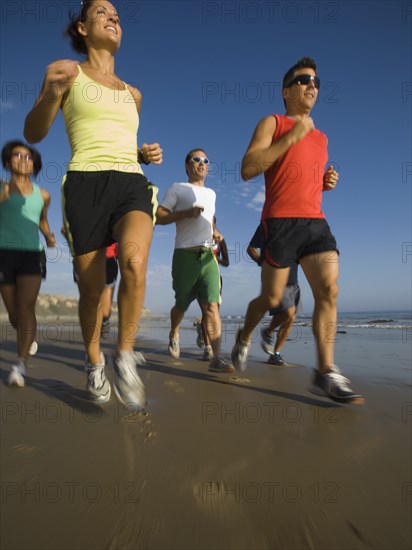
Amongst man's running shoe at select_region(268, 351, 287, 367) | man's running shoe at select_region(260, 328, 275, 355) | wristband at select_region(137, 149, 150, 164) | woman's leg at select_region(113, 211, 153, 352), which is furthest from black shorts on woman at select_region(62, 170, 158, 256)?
man's running shoe at select_region(260, 328, 275, 355)

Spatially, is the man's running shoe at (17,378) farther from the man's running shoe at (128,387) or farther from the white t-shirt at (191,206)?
the white t-shirt at (191,206)

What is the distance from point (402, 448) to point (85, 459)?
50.4 inches

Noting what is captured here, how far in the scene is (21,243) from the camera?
3229mm

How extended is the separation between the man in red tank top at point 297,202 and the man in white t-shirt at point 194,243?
1100 millimetres

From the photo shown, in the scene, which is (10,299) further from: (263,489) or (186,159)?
(263,489)

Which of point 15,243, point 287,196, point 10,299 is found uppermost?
point 287,196

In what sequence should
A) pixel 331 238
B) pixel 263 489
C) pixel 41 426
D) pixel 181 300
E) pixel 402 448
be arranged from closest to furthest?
1. pixel 263 489
2. pixel 402 448
3. pixel 41 426
4. pixel 331 238
5. pixel 181 300

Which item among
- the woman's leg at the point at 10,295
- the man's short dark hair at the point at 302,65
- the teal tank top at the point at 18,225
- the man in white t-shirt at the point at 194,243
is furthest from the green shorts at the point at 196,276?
the man's short dark hair at the point at 302,65

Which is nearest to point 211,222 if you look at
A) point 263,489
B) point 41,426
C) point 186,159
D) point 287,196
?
point 186,159

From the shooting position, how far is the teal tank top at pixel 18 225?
10.6ft

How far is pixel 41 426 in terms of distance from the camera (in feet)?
5.78

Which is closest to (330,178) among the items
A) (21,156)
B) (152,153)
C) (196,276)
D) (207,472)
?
(152,153)

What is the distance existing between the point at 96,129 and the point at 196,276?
202 centimetres

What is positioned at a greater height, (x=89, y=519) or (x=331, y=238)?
(x=331, y=238)
